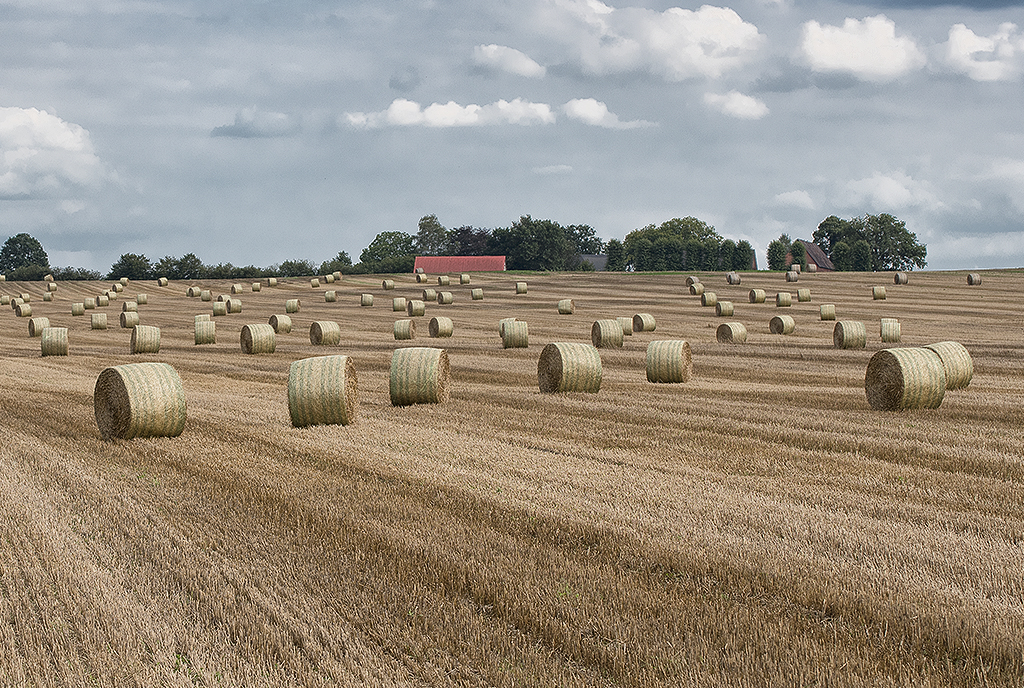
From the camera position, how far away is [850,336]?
3053 cm

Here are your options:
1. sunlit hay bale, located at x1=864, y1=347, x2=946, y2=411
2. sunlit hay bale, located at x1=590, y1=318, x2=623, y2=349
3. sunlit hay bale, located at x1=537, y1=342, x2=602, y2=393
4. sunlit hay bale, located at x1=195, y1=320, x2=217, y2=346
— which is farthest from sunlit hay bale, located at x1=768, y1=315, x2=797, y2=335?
sunlit hay bale, located at x1=195, y1=320, x2=217, y2=346

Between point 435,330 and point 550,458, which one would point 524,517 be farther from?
point 435,330

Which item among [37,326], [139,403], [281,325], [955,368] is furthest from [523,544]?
[37,326]

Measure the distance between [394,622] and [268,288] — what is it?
75.9 meters

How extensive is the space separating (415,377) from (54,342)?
19409 mm

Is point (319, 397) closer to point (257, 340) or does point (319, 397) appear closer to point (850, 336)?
point (257, 340)

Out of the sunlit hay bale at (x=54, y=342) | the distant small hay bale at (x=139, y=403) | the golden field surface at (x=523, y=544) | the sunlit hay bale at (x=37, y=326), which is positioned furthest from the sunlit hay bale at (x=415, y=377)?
the sunlit hay bale at (x=37, y=326)

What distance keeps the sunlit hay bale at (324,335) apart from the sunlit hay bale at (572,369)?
17.1 metres

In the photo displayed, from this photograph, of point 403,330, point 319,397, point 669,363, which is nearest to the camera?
point 319,397

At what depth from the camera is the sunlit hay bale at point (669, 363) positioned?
22453 millimetres

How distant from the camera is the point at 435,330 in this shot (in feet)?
123

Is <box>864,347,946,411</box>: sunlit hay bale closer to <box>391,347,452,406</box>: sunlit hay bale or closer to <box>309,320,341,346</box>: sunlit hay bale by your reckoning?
<box>391,347,452,406</box>: sunlit hay bale

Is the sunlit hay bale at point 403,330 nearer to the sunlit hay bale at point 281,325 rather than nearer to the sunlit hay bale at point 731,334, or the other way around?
the sunlit hay bale at point 281,325

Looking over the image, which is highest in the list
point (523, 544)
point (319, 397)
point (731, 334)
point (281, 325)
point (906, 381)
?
point (281, 325)
